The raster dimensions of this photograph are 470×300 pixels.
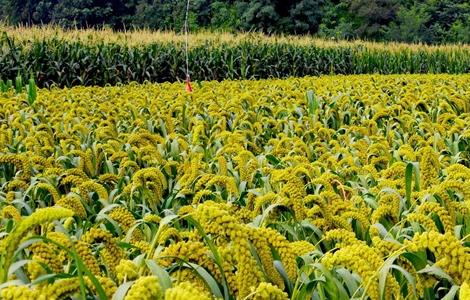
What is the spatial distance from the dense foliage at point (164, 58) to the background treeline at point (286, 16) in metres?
23.6

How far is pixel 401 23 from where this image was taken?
185ft

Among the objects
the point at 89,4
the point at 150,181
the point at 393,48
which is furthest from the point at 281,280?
the point at 89,4

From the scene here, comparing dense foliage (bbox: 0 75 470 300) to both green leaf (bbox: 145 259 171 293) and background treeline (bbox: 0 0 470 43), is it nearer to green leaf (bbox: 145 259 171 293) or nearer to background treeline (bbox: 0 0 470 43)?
green leaf (bbox: 145 259 171 293)

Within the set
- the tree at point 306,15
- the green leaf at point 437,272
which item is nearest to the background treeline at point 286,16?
the tree at point 306,15

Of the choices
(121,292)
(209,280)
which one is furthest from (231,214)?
(121,292)

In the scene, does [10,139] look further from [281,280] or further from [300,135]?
[281,280]

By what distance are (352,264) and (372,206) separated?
4.01 ft

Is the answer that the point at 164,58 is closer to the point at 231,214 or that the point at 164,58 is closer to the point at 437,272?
the point at 231,214

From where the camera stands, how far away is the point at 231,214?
2453 millimetres

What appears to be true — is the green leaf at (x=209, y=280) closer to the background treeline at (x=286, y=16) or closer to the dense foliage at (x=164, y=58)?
the dense foliage at (x=164, y=58)

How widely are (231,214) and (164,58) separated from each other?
19157mm

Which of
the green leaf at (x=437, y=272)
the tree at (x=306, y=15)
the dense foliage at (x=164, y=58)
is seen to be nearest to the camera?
the green leaf at (x=437, y=272)

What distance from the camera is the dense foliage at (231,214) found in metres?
1.58

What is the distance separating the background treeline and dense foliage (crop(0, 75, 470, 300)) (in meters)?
48.4
